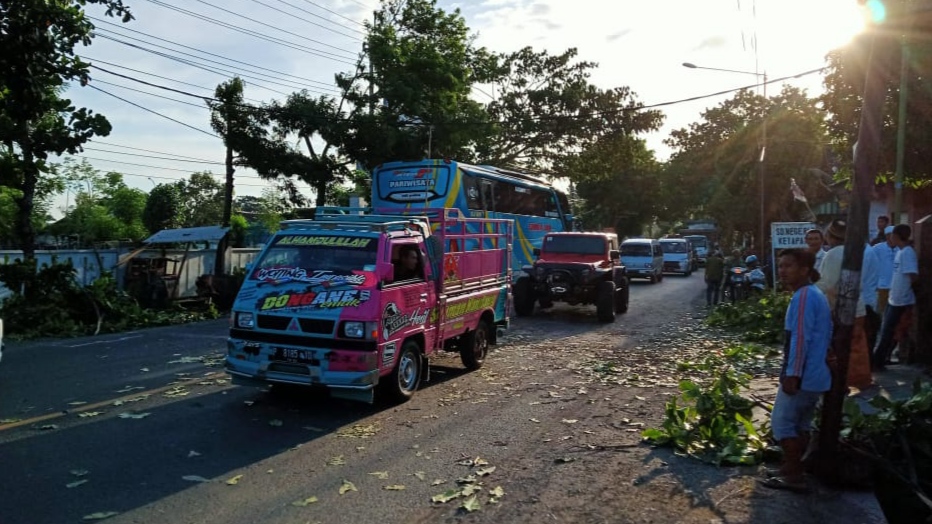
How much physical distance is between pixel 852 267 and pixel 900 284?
4311 mm

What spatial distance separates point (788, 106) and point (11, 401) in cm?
3430

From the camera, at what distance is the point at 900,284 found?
8.58 metres

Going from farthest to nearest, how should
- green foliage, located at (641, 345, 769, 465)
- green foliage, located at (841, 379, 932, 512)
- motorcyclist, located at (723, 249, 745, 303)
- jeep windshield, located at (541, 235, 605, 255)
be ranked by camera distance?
motorcyclist, located at (723, 249, 745, 303)
jeep windshield, located at (541, 235, 605, 255)
green foliage, located at (641, 345, 769, 465)
green foliage, located at (841, 379, 932, 512)

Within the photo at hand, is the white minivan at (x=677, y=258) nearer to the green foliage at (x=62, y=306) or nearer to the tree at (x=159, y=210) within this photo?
the tree at (x=159, y=210)

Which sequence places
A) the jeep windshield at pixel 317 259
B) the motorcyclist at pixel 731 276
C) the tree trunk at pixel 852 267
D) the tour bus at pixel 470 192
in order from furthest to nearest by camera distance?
the motorcyclist at pixel 731 276 → the tour bus at pixel 470 192 → the jeep windshield at pixel 317 259 → the tree trunk at pixel 852 267

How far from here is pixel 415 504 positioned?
4824mm

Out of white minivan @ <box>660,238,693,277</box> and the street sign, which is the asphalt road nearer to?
the street sign

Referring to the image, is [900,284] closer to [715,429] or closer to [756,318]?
[715,429]

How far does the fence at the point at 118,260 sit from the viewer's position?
53.3ft

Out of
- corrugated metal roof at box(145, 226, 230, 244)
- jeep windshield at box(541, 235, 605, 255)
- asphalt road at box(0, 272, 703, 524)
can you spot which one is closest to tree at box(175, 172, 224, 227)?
corrugated metal roof at box(145, 226, 230, 244)

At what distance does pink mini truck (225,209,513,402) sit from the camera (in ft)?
22.5

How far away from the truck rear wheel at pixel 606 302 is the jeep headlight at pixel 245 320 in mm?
10184

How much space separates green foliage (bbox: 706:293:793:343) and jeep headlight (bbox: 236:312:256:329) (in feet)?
30.8

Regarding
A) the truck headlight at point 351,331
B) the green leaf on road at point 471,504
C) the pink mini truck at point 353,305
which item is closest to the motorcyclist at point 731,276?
the pink mini truck at point 353,305
